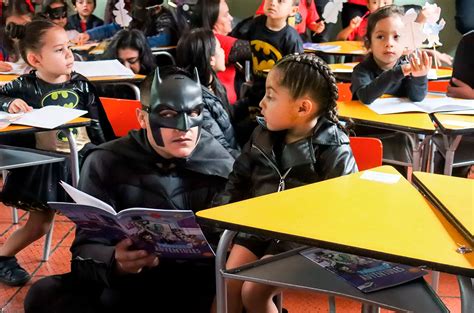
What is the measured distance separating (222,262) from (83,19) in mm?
5306

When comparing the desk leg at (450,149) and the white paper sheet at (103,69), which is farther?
the white paper sheet at (103,69)

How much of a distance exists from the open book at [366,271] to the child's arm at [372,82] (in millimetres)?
1445

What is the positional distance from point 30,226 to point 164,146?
4.29 ft

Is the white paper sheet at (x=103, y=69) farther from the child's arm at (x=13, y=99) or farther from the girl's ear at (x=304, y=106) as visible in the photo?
the girl's ear at (x=304, y=106)

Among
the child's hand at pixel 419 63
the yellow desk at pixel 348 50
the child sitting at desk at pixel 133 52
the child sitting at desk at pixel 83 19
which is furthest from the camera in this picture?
the child sitting at desk at pixel 83 19

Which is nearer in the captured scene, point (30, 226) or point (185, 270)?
point (185, 270)

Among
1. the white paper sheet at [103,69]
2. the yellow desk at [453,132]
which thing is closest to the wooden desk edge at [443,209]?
the yellow desk at [453,132]

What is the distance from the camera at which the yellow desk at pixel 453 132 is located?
2.46 m

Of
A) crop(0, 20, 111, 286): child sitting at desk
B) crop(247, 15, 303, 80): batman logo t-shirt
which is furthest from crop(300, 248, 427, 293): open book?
crop(247, 15, 303, 80): batman logo t-shirt

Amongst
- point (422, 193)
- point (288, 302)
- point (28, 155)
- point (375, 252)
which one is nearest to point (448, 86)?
point (288, 302)

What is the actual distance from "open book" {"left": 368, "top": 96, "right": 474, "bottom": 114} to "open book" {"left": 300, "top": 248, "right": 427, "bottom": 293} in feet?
4.40

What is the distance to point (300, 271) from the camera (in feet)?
5.13

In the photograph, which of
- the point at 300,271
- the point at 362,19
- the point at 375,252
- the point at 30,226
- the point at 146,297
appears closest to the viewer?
the point at 375,252

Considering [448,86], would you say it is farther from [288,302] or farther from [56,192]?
[56,192]
